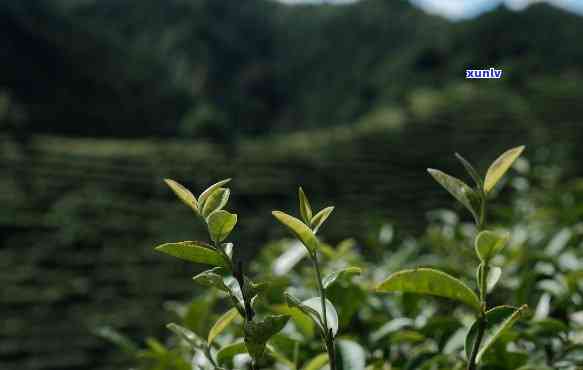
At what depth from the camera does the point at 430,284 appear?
0.58m

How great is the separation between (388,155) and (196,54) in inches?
1139

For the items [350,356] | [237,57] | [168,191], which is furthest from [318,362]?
[237,57]

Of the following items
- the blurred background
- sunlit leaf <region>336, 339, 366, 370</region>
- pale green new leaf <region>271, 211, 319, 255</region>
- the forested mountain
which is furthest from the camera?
the forested mountain

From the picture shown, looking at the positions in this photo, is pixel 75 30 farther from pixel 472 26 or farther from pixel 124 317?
pixel 124 317

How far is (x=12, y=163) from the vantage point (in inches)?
158

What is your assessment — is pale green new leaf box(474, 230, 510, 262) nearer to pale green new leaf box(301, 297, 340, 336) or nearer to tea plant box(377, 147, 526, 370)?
tea plant box(377, 147, 526, 370)

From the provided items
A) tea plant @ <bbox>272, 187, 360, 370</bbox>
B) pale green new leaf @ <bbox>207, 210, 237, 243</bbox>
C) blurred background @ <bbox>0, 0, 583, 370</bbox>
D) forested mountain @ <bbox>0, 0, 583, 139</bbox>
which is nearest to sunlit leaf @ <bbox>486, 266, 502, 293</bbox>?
tea plant @ <bbox>272, 187, 360, 370</bbox>

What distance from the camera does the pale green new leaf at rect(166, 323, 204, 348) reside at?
604 mm

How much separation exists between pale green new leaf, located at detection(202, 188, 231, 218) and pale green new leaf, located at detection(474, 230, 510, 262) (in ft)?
0.78

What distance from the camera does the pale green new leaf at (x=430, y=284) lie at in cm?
57

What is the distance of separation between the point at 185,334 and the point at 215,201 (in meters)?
0.16

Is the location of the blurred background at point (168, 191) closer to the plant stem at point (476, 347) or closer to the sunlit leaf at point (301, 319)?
the sunlit leaf at point (301, 319)

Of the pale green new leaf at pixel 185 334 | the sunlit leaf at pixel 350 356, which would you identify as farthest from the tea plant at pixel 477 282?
the pale green new leaf at pixel 185 334

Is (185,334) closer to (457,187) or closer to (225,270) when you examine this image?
(225,270)
